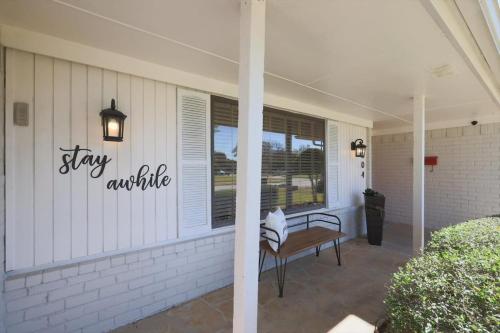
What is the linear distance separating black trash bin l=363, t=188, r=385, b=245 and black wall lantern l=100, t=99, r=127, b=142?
14.9 ft

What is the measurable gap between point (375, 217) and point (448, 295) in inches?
148

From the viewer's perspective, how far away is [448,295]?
1.24m

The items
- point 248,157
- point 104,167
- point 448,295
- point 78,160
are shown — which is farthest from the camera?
point 104,167

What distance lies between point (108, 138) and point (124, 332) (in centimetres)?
180

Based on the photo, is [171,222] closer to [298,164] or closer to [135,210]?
[135,210]

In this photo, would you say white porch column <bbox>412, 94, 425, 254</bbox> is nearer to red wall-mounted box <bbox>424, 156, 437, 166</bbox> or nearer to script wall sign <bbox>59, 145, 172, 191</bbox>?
red wall-mounted box <bbox>424, 156, 437, 166</bbox>

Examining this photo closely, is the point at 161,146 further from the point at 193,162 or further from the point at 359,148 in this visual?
the point at 359,148

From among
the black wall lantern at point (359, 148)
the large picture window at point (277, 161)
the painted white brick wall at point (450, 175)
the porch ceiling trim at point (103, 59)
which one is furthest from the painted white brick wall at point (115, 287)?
the painted white brick wall at point (450, 175)

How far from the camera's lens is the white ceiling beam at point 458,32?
1.55 metres

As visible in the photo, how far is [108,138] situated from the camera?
2160 millimetres

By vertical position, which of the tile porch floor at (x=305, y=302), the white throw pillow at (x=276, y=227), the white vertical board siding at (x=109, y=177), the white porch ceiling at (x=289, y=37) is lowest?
the tile porch floor at (x=305, y=302)

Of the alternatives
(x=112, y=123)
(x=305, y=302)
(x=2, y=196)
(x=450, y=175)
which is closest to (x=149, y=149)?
(x=112, y=123)

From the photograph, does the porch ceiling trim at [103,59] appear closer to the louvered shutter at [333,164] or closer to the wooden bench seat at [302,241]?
the louvered shutter at [333,164]

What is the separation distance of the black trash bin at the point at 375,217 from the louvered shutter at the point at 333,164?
0.65 metres
